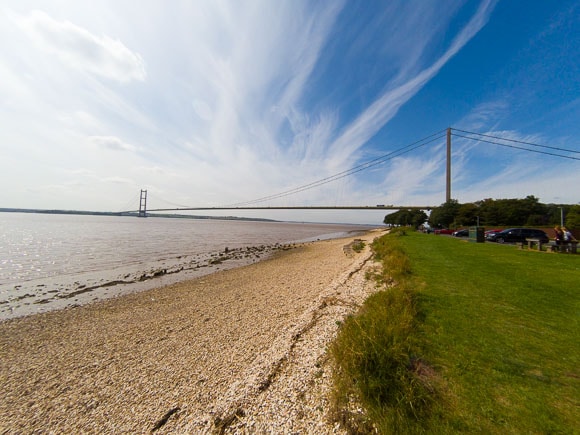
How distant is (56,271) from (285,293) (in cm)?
1472

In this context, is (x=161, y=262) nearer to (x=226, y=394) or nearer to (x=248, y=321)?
(x=248, y=321)

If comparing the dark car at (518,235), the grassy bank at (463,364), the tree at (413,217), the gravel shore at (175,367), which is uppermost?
the tree at (413,217)

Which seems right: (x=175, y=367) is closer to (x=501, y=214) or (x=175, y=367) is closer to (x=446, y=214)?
(x=446, y=214)

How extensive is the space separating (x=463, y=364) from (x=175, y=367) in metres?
4.70

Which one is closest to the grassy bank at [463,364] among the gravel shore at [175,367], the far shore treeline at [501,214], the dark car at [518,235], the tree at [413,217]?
the gravel shore at [175,367]

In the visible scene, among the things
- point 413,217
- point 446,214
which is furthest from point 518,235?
point 413,217

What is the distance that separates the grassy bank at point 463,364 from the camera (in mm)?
2197

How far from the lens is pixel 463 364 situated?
2959 mm

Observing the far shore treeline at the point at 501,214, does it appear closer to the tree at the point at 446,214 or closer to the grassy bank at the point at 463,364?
the tree at the point at 446,214

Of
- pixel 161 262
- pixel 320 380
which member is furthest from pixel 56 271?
pixel 320 380

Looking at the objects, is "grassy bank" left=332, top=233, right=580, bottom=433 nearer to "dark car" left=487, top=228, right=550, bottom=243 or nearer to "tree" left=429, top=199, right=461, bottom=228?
"dark car" left=487, top=228, right=550, bottom=243

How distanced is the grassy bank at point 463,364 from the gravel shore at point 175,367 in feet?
1.99

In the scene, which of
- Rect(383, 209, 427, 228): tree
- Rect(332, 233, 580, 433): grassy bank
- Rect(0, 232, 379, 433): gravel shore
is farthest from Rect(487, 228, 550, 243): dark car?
Rect(383, 209, 427, 228): tree

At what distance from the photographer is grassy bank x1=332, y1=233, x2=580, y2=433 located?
7.21 feet
